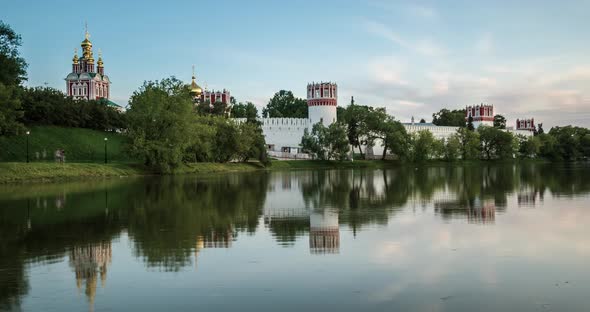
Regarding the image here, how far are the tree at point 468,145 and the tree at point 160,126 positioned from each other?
51783 mm

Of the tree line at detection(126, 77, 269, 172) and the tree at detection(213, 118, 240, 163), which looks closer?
the tree line at detection(126, 77, 269, 172)

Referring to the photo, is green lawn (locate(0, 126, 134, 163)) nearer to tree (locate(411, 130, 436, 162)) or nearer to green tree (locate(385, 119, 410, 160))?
green tree (locate(385, 119, 410, 160))

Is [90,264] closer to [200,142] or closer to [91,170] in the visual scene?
[91,170]

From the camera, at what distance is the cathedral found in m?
96.9

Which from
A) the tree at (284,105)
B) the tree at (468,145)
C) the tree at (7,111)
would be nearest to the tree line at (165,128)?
the tree at (7,111)

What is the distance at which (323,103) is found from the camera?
85.9 m

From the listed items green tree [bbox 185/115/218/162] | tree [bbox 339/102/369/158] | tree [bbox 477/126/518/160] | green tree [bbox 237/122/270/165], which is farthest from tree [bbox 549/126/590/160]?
green tree [bbox 185/115/218/162]

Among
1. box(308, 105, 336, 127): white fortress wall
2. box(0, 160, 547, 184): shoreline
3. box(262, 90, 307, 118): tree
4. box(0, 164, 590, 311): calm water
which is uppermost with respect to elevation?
box(262, 90, 307, 118): tree

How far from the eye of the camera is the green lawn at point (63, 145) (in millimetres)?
50500

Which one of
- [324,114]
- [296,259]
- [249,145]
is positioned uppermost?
[324,114]

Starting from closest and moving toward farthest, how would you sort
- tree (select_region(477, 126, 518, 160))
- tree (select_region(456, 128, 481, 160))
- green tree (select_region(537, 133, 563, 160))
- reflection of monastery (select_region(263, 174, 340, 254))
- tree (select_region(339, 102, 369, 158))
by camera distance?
1. reflection of monastery (select_region(263, 174, 340, 254))
2. tree (select_region(339, 102, 369, 158))
3. tree (select_region(456, 128, 481, 160))
4. tree (select_region(477, 126, 518, 160))
5. green tree (select_region(537, 133, 563, 160))

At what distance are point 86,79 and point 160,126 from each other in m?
57.2

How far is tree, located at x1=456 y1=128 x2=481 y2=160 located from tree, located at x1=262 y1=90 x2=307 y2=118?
107ft

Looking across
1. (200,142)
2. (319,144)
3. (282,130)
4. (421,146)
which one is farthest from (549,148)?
(200,142)
